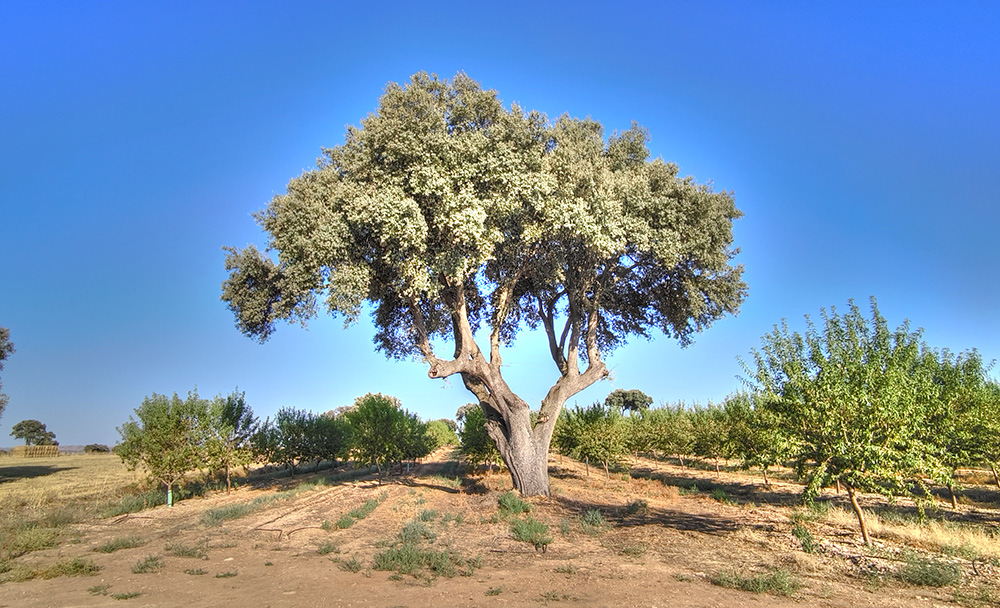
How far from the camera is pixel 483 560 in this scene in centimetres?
1086

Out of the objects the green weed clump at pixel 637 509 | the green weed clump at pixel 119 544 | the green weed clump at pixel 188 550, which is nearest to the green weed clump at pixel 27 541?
the green weed clump at pixel 119 544

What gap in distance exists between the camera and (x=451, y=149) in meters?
15.4

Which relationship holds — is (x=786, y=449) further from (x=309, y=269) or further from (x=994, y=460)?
(x=994, y=460)

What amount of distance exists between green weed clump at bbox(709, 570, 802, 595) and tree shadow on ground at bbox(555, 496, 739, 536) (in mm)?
4655

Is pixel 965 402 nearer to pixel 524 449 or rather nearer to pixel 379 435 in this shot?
pixel 524 449

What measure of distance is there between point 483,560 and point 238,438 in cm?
2272

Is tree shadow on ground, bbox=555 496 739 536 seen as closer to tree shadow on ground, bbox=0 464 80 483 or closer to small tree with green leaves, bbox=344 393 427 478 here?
small tree with green leaves, bbox=344 393 427 478

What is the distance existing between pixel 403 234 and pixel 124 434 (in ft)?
65.1

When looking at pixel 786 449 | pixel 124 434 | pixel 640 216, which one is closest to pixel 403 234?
pixel 640 216

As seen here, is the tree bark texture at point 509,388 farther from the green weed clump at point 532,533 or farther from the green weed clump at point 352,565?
the green weed clump at point 352,565

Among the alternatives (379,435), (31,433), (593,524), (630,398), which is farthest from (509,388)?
(31,433)

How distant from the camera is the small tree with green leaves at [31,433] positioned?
339 feet

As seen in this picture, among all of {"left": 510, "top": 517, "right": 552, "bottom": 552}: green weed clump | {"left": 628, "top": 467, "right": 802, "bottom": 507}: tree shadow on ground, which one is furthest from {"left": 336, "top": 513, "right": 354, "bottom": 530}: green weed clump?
{"left": 628, "top": 467, "right": 802, "bottom": 507}: tree shadow on ground

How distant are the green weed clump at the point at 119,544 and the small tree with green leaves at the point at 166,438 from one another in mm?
10134
